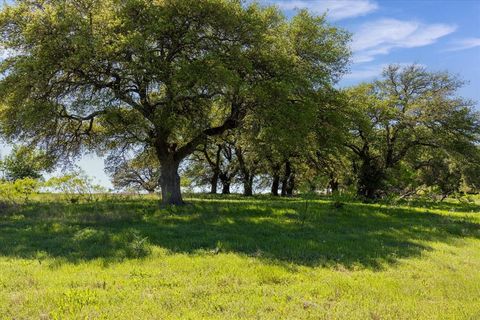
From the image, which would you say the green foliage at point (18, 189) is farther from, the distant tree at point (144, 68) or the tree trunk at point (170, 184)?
the tree trunk at point (170, 184)

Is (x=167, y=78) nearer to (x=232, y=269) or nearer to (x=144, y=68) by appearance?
(x=144, y=68)

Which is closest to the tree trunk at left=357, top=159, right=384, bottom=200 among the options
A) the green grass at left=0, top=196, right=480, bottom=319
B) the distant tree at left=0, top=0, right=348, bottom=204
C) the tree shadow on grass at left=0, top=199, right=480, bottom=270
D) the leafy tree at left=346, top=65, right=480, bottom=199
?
the leafy tree at left=346, top=65, right=480, bottom=199

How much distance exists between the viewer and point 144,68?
17.4 meters

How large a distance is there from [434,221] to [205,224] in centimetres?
1061

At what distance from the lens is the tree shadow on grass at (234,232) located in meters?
10.2

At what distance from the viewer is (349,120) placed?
23828mm

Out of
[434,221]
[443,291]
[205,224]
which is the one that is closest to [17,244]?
[205,224]

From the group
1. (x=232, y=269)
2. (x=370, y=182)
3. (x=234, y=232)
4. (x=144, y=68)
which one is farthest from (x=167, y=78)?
(x=370, y=182)

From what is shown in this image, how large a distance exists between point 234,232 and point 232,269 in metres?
4.39

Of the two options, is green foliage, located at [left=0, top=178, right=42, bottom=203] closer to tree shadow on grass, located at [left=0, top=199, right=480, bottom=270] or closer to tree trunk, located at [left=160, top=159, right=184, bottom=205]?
tree shadow on grass, located at [left=0, top=199, right=480, bottom=270]

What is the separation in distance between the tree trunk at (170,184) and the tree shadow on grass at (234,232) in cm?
165

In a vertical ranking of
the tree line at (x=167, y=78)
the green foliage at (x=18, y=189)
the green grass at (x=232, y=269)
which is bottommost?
the green grass at (x=232, y=269)

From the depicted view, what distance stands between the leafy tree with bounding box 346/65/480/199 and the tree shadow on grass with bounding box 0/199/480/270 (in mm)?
12481

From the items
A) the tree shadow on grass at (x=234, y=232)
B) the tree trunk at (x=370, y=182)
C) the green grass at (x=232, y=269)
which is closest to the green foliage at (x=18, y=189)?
the tree shadow on grass at (x=234, y=232)
